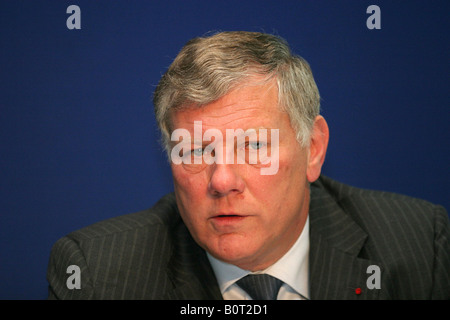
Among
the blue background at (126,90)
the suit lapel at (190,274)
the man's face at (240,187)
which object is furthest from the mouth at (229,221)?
the blue background at (126,90)

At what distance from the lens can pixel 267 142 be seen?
5.89 feet

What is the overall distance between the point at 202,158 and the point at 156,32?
2.23ft

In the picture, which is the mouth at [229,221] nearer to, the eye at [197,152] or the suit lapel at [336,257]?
the eye at [197,152]

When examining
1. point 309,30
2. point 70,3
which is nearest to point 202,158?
point 309,30

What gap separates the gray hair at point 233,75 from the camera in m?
1.76

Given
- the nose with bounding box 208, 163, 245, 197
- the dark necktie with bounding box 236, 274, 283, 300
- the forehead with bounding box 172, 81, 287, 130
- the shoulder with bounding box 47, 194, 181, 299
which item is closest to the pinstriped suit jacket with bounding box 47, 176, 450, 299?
the shoulder with bounding box 47, 194, 181, 299

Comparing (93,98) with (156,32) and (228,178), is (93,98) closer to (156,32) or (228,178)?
(156,32)

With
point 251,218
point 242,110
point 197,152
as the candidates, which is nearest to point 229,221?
point 251,218

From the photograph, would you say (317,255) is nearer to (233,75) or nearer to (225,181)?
(225,181)

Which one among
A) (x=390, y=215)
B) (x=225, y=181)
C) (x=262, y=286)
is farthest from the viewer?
(x=390, y=215)

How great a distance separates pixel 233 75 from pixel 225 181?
372 mm

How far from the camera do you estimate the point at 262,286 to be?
6.55ft

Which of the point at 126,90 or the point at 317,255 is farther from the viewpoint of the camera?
the point at 126,90

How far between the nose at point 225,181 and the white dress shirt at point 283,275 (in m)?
0.42
